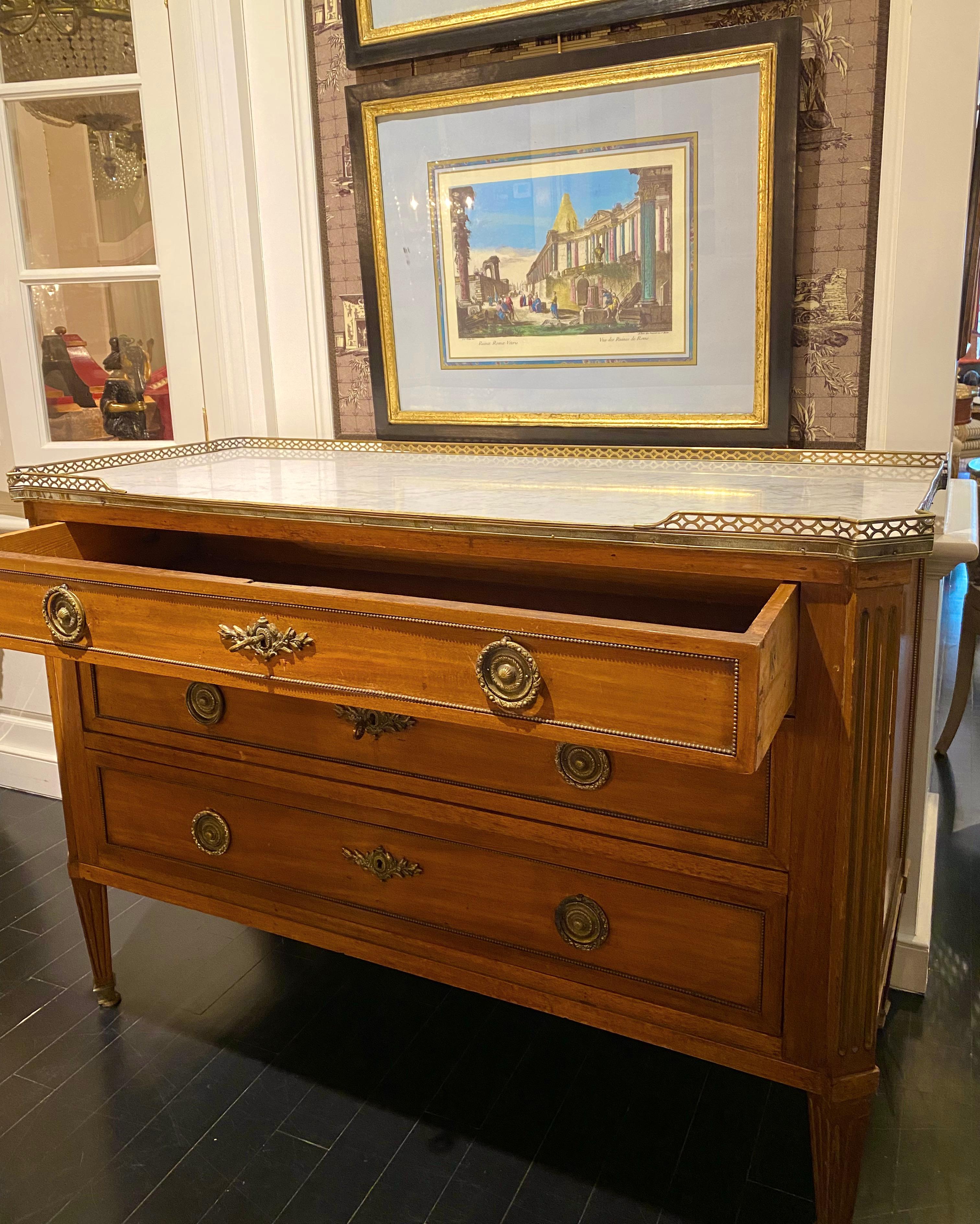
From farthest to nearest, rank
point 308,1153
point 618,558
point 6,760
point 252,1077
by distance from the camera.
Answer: point 6,760 < point 252,1077 < point 308,1153 < point 618,558

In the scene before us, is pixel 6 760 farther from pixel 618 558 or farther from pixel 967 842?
pixel 967 842

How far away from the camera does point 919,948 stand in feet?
6.85

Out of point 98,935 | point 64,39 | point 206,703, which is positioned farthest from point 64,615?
point 64,39

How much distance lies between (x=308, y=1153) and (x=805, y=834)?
1050 mm

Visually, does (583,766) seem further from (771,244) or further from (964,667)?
(964,667)

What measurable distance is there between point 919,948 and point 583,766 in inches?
41.7

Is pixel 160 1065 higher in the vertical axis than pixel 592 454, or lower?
lower

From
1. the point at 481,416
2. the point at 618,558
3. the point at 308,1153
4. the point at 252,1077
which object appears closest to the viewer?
the point at 618,558

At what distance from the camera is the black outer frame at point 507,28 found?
1.80 metres

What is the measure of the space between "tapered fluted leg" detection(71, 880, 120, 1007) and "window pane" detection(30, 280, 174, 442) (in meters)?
1.15

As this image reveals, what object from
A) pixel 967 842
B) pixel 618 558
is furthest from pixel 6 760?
pixel 967 842

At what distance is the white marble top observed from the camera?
1.39 metres

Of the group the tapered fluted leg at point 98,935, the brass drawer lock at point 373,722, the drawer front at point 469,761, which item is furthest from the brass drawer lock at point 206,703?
the tapered fluted leg at point 98,935

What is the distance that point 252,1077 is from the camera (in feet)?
6.40
